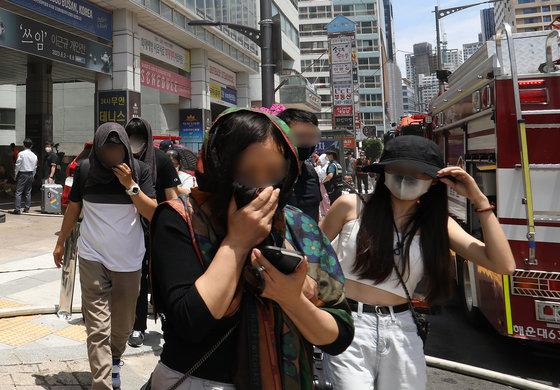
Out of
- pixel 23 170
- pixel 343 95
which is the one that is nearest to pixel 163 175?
pixel 23 170

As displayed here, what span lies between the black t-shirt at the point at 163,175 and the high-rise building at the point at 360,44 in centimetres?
9110

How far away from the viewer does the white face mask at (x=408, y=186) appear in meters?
2.30

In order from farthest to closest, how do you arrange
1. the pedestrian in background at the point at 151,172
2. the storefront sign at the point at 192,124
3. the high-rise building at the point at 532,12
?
the high-rise building at the point at 532,12, the storefront sign at the point at 192,124, the pedestrian in background at the point at 151,172

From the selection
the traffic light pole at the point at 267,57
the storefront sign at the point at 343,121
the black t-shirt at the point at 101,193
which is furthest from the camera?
the storefront sign at the point at 343,121

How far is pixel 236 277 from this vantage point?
121 centimetres

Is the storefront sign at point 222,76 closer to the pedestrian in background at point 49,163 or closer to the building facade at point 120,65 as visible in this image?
the building facade at point 120,65

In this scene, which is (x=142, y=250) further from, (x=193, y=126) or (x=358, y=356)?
(x=193, y=126)

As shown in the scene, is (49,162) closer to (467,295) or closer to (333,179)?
(333,179)

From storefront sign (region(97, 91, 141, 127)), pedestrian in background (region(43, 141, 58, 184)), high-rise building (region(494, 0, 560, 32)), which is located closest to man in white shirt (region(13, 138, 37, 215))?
pedestrian in background (region(43, 141, 58, 184))

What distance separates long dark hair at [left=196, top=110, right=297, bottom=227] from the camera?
1.28 metres

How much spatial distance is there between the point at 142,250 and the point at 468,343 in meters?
3.72

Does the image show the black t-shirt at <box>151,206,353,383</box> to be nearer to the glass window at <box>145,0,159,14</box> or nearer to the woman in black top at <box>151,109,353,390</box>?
the woman in black top at <box>151,109,353,390</box>

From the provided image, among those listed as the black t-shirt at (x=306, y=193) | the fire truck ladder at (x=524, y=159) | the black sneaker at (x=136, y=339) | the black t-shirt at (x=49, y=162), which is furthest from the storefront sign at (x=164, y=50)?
the fire truck ladder at (x=524, y=159)

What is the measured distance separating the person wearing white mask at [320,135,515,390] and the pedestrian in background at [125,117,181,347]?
207 cm
